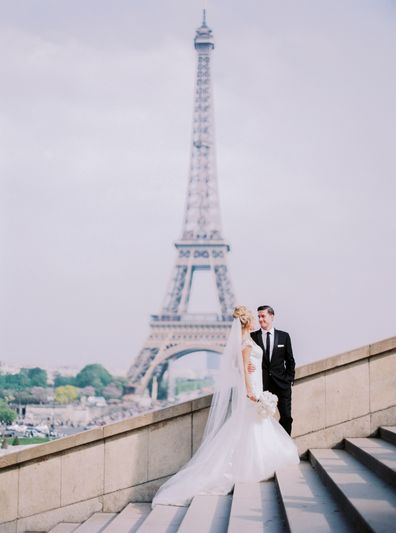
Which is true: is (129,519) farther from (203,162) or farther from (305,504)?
(203,162)

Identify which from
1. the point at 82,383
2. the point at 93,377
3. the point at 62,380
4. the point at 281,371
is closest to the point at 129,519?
the point at 281,371

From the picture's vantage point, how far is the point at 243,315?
744 centimetres

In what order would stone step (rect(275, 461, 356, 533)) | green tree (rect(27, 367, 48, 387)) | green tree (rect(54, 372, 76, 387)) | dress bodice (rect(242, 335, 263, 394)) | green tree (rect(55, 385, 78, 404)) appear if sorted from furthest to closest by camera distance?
1. green tree (rect(54, 372, 76, 387))
2. green tree (rect(55, 385, 78, 404))
3. green tree (rect(27, 367, 48, 387))
4. dress bodice (rect(242, 335, 263, 394))
5. stone step (rect(275, 461, 356, 533))

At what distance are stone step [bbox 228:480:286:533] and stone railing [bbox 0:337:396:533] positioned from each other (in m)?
1.28

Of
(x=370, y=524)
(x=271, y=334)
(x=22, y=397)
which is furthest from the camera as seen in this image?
(x=22, y=397)

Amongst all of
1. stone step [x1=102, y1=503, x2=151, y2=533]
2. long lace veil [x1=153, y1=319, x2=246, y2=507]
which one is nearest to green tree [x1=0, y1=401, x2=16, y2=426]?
stone step [x1=102, y1=503, x2=151, y2=533]

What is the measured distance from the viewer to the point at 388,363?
27.5 ft

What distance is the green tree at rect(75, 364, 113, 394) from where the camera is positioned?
109 metres

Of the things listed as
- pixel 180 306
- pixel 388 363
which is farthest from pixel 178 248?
pixel 388 363

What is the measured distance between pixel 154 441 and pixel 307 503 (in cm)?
279

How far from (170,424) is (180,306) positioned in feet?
190

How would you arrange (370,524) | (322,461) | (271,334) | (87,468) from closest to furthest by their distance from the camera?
(370,524) → (322,461) → (271,334) → (87,468)

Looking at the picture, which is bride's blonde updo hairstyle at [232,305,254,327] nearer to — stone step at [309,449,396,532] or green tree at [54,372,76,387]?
stone step at [309,449,396,532]

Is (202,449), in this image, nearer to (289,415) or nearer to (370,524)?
(289,415)
